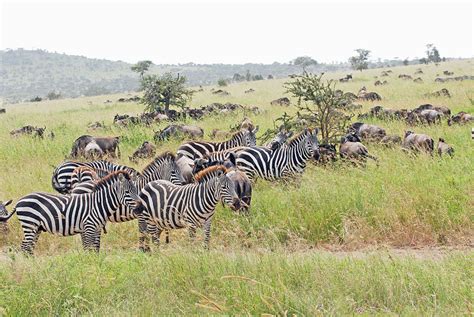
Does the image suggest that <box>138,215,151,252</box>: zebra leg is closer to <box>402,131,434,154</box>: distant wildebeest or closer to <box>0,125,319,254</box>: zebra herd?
<box>0,125,319,254</box>: zebra herd

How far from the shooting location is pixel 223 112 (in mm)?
21375

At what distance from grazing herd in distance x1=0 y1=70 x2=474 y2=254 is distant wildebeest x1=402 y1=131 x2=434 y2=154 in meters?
0.03

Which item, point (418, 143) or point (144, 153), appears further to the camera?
point (144, 153)

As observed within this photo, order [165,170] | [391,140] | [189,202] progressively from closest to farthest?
[189,202], [165,170], [391,140]

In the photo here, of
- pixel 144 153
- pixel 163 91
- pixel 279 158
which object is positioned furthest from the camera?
pixel 163 91

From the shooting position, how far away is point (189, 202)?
7250 mm

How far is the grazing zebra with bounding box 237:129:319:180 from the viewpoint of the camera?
9.96m

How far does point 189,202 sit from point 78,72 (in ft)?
349

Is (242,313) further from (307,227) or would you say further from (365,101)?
(365,101)

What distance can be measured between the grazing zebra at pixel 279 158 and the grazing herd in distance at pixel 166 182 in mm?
18

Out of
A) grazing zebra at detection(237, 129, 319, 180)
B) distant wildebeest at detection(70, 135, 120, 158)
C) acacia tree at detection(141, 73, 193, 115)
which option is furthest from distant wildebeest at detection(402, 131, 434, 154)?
acacia tree at detection(141, 73, 193, 115)

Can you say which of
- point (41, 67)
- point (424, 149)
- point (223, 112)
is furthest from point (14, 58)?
point (424, 149)

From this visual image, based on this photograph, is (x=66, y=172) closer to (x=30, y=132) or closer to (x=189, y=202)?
(x=189, y=202)

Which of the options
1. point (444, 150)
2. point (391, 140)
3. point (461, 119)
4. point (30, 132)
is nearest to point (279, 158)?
point (444, 150)
